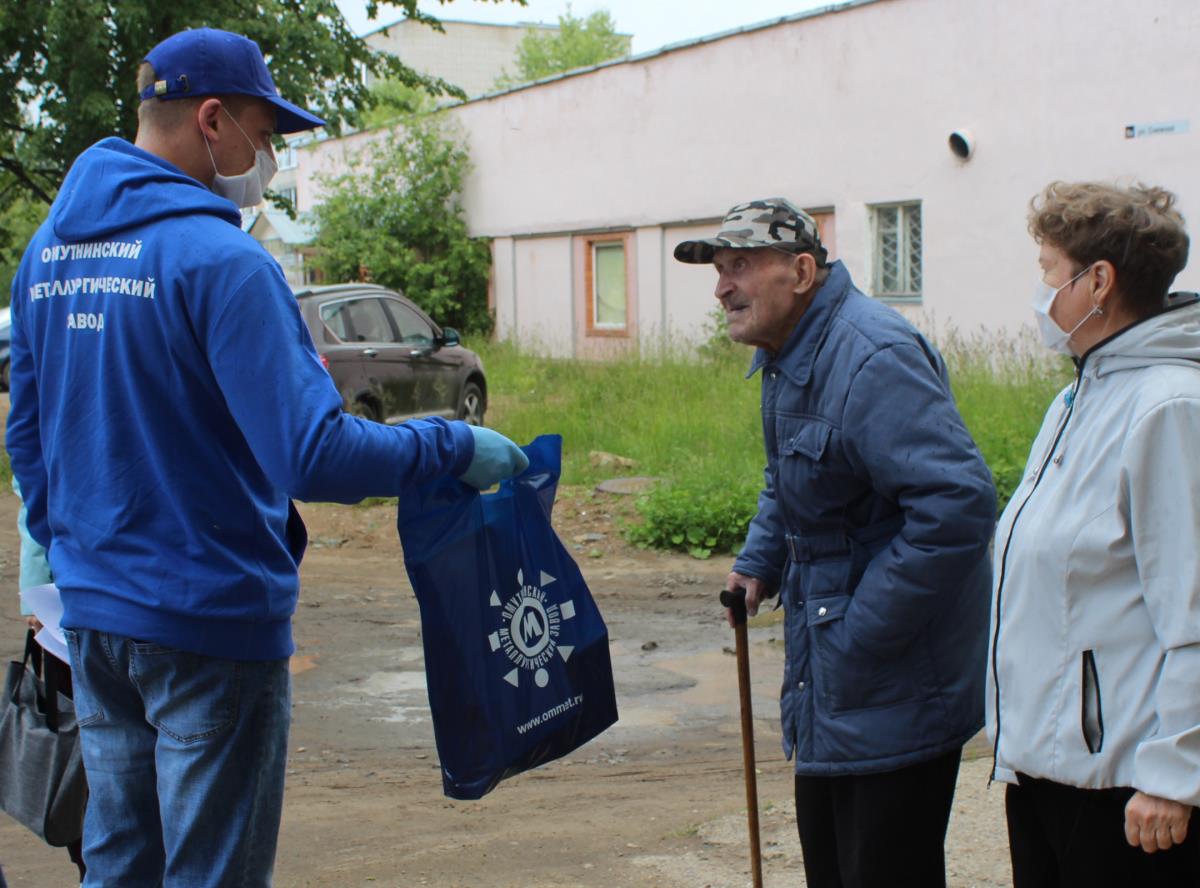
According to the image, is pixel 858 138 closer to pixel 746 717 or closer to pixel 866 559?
pixel 746 717

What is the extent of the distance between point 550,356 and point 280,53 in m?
9.59

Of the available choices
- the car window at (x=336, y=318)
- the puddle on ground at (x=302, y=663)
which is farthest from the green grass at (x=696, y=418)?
the puddle on ground at (x=302, y=663)

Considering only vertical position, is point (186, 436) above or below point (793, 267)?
below

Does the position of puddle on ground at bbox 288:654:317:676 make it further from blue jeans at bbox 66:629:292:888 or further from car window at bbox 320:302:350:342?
car window at bbox 320:302:350:342

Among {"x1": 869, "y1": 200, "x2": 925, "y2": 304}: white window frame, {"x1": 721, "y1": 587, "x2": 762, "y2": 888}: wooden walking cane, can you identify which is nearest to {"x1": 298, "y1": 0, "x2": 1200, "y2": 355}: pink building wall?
{"x1": 869, "y1": 200, "x2": 925, "y2": 304}: white window frame

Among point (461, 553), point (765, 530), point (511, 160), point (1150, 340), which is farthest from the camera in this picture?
point (511, 160)

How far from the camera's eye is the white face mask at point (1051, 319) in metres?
2.54

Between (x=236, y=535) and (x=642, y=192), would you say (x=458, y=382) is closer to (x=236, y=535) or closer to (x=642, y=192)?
(x=642, y=192)

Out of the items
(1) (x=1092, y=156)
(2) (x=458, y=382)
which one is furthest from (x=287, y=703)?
(1) (x=1092, y=156)

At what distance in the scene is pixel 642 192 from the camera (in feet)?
71.5

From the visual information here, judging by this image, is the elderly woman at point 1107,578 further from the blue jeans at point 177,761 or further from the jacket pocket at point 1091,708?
the blue jeans at point 177,761

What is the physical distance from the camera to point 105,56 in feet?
43.4

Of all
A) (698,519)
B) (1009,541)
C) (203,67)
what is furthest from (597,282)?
(1009,541)

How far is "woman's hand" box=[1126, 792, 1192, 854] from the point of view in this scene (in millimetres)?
2232
